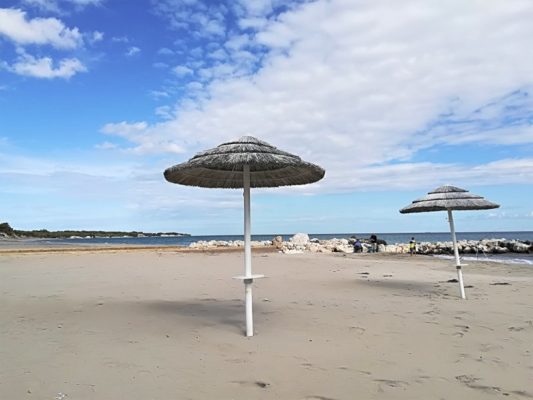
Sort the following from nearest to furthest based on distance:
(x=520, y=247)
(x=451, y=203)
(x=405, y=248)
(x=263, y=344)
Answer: (x=263, y=344) < (x=451, y=203) < (x=520, y=247) < (x=405, y=248)

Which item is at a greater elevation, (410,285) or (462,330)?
(410,285)

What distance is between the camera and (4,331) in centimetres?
521

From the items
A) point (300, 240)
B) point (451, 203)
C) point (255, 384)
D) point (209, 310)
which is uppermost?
point (300, 240)

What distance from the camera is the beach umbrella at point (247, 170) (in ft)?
16.7

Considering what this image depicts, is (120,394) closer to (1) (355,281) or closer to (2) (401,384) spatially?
(2) (401,384)

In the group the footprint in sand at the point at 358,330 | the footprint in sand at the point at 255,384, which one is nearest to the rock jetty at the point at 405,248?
the footprint in sand at the point at 358,330

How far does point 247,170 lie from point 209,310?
104 inches

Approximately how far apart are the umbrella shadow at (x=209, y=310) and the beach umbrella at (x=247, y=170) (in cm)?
82

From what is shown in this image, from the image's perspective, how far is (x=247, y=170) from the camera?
18.0 ft

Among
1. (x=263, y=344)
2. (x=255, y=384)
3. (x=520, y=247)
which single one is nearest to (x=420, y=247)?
(x=520, y=247)

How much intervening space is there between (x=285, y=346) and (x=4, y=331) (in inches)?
137

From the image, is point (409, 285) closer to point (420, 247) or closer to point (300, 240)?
point (300, 240)

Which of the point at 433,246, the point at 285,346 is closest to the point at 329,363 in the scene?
the point at 285,346

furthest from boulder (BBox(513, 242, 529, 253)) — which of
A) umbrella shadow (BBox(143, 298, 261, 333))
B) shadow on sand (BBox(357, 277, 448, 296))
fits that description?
umbrella shadow (BBox(143, 298, 261, 333))
